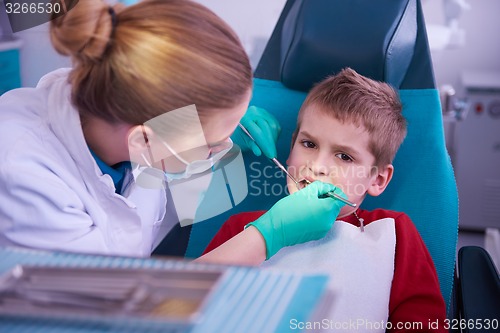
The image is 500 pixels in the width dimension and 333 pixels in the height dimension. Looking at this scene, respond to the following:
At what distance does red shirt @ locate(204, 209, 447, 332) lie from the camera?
122cm

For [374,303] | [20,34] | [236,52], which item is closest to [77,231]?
[236,52]

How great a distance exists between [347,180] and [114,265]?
81cm

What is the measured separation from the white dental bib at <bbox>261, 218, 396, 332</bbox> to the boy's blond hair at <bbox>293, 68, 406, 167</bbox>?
199 mm

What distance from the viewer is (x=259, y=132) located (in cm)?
145

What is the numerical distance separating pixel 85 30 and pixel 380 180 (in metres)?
0.83

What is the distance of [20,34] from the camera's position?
2682 mm

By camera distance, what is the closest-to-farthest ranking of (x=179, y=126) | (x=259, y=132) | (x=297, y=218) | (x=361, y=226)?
(x=179, y=126) < (x=297, y=218) < (x=361, y=226) < (x=259, y=132)

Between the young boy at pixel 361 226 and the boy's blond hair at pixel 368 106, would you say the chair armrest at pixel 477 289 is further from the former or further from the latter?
the boy's blond hair at pixel 368 106

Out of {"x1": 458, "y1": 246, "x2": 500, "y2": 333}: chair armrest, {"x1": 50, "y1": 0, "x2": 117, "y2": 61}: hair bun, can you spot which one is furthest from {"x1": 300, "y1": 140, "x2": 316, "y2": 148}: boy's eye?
{"x1": 50, "y1": 0, "x2": 117, "y2": 61}: hair bun

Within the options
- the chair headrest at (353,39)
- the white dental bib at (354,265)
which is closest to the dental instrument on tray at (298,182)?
the white dental bib at (354,265)

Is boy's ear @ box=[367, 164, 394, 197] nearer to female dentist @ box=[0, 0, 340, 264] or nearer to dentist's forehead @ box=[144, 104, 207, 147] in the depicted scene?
female dentist @ box=[0, 0, 340, 264]

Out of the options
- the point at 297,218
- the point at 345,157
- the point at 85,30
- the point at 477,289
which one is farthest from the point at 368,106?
the point at 85,30

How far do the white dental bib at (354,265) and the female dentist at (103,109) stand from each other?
150mm

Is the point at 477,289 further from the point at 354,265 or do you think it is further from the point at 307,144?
the point at 307,144
